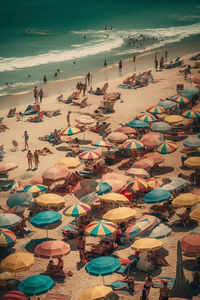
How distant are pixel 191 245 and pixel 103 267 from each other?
10.3 feet

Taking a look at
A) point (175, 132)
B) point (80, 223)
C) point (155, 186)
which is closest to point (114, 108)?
point (175, 132)

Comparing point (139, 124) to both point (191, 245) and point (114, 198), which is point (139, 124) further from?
point (191, 245)

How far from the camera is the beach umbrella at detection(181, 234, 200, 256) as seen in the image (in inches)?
572

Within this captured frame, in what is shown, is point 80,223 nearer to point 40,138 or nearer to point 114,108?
point 40,138

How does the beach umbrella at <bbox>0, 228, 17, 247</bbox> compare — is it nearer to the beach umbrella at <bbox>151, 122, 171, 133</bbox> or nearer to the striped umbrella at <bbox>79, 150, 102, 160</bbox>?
the striped umbrella at <bbox>79, 150, 102, 160</bbox>

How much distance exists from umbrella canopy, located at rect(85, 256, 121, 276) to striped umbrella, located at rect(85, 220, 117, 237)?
1.95m

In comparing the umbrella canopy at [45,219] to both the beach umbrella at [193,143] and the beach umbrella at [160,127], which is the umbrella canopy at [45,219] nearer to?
the beach umbrella at [193,143]

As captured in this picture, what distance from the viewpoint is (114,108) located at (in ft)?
A: 111

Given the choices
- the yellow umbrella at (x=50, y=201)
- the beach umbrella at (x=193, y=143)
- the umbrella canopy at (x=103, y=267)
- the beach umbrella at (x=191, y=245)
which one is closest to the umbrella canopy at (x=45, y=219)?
the yellow umbrella at (x=50, y=201)

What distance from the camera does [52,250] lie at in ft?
49.5

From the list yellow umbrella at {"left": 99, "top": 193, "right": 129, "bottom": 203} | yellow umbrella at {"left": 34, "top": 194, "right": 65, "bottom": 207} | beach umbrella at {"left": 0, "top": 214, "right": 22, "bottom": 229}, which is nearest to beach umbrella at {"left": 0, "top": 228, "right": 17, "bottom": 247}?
beach umbrella at {"left": 0, "top": 214, "right": 22, "bottom": 229}

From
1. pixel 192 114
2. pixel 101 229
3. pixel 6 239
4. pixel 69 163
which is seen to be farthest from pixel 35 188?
pixel 192 114

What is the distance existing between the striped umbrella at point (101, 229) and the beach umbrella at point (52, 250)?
1.12 m

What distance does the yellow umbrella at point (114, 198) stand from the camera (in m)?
18.3
